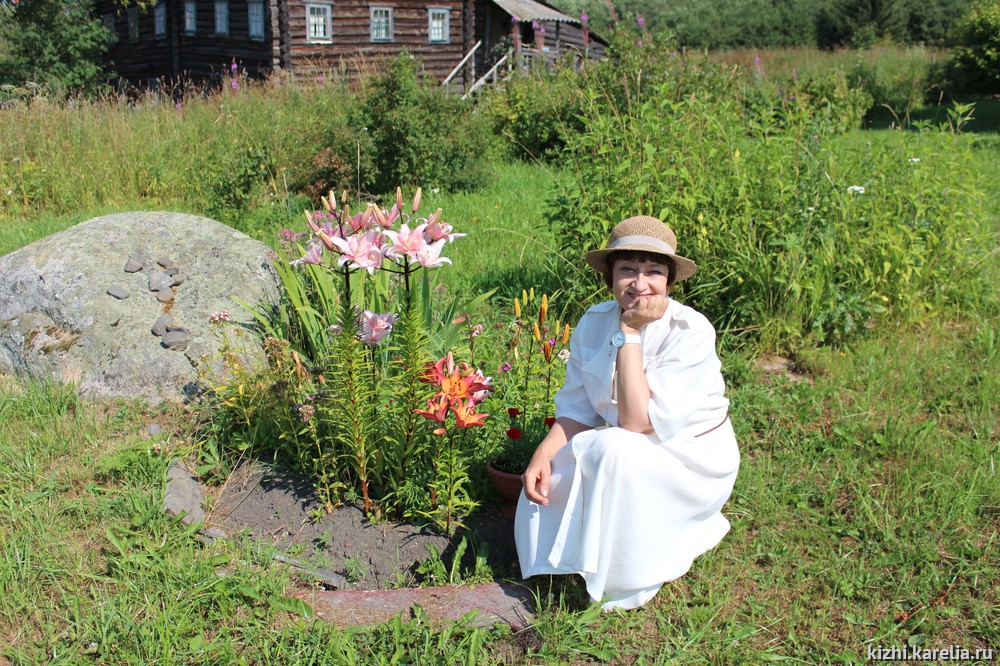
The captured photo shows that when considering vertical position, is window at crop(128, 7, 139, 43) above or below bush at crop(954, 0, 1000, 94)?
above

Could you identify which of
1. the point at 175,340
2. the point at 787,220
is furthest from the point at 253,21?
the point at 787,220

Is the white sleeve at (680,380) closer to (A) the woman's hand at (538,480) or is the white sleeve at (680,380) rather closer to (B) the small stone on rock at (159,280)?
(A) the woman's hand at (538,480)

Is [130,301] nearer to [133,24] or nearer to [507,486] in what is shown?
[507,486]

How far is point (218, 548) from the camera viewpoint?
279 cm

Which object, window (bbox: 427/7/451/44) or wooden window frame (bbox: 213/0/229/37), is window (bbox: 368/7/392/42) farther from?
wooden window frame (bbox: 213/0/229/37)

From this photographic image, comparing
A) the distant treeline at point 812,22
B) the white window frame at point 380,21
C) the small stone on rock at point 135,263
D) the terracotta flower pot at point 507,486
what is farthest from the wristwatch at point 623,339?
the distant treeline at point 812,22

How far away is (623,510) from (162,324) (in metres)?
2.56

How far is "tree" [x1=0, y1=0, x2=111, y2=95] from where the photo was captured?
2195 centimetres

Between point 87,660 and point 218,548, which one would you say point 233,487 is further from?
point 87,660

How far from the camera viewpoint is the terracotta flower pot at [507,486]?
3002 millimetres

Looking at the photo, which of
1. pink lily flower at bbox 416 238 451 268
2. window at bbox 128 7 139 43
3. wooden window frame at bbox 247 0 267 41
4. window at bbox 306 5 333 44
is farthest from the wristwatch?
window at bbox 128 7 139 43

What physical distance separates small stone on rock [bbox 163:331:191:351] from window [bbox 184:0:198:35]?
1934cm

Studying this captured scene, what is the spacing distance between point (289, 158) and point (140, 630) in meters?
6.83

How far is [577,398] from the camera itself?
2689 mm
